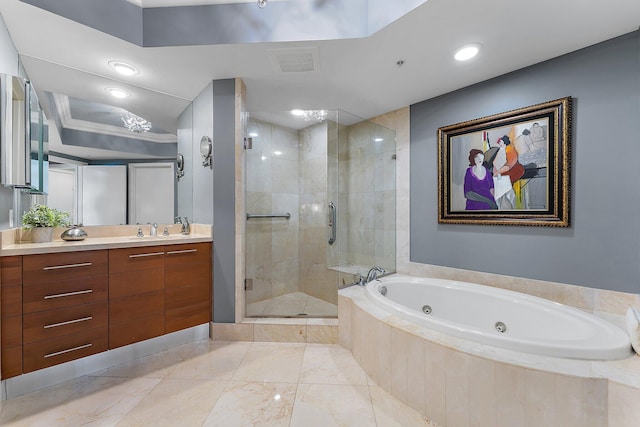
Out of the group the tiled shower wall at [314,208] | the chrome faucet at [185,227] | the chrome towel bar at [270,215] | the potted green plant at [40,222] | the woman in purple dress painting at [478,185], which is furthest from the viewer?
the tiled shower wall at [314,208]

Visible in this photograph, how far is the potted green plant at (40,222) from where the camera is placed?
1.68 metres

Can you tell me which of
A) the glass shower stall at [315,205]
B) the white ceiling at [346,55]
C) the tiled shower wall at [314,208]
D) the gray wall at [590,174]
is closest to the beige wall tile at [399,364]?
the glass shower stall at [315,205]

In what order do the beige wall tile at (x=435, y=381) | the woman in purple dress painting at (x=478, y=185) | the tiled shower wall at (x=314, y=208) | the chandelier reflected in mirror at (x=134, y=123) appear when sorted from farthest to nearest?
the tiled shower wall at (x=314, y=208) → the chandelier reflected in mirror at (x=134, y=123) → the woman in purple dress painting at (x=478, y=185) → the beige wall tile at (x=435, y=381)

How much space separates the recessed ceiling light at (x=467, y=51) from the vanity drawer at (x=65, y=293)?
2.81 metres

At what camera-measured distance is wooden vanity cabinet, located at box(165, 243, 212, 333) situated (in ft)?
6.37

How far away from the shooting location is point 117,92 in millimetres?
2186

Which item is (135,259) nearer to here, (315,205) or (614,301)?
(315,205)

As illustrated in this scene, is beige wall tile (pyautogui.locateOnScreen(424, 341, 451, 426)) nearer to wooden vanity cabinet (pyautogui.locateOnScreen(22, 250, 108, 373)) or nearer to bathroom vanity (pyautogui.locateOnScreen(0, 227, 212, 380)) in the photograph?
bathroom vanity (pyautogui.locateOnScreen(0, 227, 212, 380))

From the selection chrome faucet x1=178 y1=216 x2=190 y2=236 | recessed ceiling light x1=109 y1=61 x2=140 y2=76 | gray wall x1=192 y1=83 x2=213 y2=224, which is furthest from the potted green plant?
recessed ceiling light x1=109 y1=61 x2=140 y2=76

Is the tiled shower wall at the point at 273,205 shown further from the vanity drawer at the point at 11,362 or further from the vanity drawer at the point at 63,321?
the vanity drawer at the point at 11,362

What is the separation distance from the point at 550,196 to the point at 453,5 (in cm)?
143

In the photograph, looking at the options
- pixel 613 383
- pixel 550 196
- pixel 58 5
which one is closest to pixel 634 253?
pixel 550 196

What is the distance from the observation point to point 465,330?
128 cm

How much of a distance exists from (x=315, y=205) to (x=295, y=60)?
155 cm
